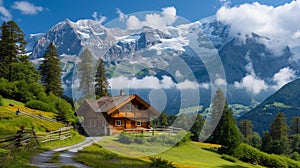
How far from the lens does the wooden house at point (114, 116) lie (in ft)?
144

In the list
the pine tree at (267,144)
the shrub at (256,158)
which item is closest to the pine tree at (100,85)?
the shrub at (256,158)

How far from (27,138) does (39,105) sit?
2770cm

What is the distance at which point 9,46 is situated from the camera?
198 feet


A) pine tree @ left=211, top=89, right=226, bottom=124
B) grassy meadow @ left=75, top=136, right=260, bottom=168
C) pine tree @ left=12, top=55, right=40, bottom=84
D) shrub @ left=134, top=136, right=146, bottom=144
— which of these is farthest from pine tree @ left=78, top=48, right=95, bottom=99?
shrub @ left=134, top=136, right=146, bottom=144

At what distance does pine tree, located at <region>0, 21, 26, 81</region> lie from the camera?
58.2 m

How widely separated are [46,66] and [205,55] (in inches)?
2283

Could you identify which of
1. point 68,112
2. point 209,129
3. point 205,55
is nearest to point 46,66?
point 68,112

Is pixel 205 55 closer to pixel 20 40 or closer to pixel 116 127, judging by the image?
pixel 116 127

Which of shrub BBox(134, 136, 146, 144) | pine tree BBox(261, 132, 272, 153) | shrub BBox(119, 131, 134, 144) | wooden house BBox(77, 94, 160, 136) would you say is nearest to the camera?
shrub BBox(134, 136, 146, 144)

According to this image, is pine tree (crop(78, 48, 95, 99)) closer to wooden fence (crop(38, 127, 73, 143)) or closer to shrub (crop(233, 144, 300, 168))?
shrub (crop(233, 144, 300, 168))

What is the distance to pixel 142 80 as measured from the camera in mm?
19516

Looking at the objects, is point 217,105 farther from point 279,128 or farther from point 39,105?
point 39,105

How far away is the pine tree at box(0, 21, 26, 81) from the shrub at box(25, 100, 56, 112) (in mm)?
12499

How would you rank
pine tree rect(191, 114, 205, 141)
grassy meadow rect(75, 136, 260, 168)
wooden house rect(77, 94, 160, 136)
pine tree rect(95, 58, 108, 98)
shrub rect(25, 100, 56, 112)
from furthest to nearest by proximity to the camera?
pine tree rect(191, 114, 205, 141), pine tree rect(95, 58, 108, 98), shrub rect(25, 100, 56, 112), wooden house rect(77, 94, 160, 136), grassy meadow rect(75, 136, 260, 168)
